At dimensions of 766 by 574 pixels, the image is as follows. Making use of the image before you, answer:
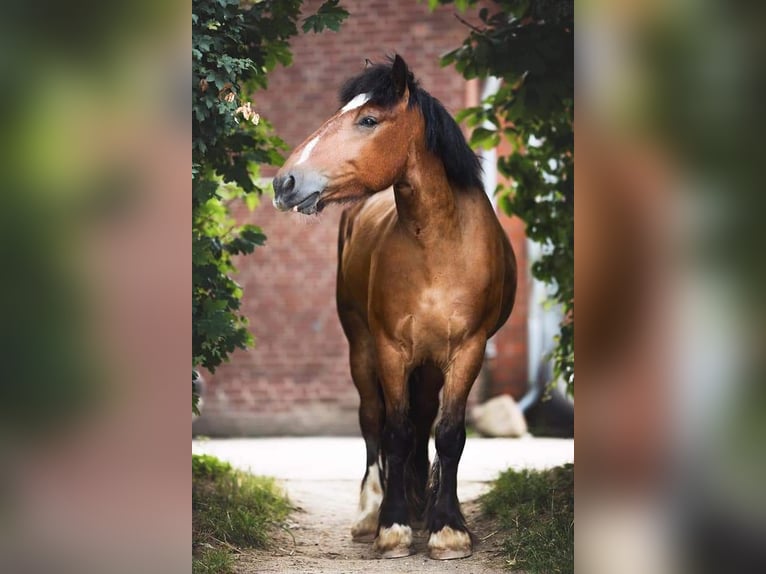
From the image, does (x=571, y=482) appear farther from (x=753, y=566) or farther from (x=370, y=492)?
(x=753, y=566)

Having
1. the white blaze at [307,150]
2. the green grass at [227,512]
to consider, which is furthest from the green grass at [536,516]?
the white blaze at [307,150]

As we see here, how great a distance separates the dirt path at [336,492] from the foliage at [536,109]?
1.32 meters

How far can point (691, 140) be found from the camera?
269 centimetres

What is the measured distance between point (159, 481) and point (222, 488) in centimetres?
276

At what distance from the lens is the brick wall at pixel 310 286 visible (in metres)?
9.23

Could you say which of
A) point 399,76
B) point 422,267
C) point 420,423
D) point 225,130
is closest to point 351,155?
point 399,76

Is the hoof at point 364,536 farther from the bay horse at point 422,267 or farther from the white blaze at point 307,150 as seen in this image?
the white blaze at point 307,150

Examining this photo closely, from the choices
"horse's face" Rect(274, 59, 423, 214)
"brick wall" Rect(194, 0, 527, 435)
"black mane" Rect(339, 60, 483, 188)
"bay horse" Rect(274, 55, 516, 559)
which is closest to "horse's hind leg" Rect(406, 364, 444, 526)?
"bay horse" Rect(274, 55, 516, 559)

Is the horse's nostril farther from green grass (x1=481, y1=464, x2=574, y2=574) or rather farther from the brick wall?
the brick wall

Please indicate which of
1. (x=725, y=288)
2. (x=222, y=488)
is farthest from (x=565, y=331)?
(x=725, y=288)

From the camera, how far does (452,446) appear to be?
4629mm

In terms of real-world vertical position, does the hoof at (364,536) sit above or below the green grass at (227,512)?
below

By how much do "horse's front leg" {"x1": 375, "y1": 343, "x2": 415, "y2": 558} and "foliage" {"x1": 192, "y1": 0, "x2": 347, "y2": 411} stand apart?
32.3 inches

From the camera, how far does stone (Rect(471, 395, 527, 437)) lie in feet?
29.9
